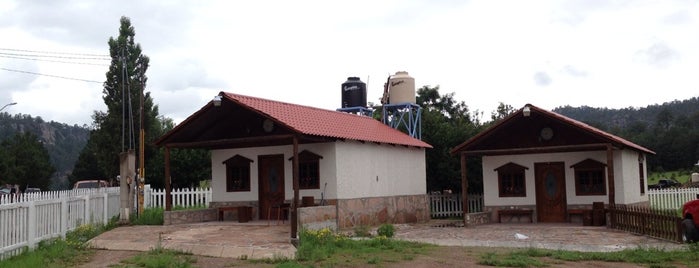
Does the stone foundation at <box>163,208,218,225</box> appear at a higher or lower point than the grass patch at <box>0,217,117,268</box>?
higher

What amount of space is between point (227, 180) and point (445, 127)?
442 inches

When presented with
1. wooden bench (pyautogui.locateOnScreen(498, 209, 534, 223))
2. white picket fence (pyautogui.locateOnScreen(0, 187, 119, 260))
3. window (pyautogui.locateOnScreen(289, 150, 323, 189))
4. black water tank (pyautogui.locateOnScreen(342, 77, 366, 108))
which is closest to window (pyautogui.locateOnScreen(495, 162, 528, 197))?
wooden bench (pyautogui.locateOnScreen(498, 209, 534, 223))

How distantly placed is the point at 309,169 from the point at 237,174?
3003 millimetres

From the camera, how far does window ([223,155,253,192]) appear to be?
21828 millimetres

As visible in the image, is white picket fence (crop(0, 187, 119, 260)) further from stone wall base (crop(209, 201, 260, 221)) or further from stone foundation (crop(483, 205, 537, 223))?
stone foundation (crop(483, 205, 537, 223))

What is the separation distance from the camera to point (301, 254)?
12.9m

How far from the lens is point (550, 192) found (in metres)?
21.7

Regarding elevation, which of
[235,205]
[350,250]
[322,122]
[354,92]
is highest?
[354,92]

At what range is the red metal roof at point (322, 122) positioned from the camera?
18.4m

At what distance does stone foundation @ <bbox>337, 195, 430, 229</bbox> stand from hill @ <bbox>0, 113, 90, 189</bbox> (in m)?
84.4

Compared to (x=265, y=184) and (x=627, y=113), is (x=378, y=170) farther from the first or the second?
(x=627, y=113)

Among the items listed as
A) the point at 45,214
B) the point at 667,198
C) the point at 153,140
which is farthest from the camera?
the point at 153,140

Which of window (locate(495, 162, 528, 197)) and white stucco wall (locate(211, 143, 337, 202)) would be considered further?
window (locate(495, 162, 528, 197))

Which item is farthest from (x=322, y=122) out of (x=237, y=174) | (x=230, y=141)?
(x=237, y=174)
